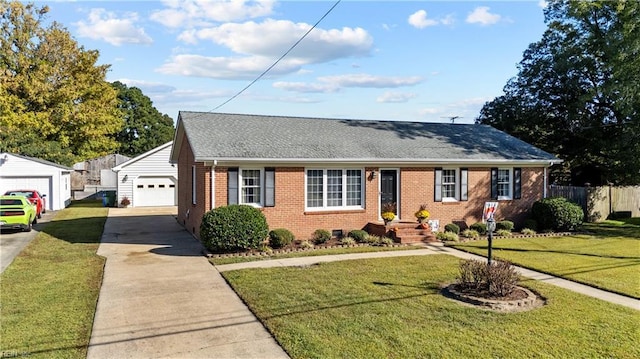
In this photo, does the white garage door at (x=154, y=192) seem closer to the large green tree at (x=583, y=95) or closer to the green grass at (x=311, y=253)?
the green grass at (x=311, y=253)

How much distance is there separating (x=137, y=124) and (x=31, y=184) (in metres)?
37.1

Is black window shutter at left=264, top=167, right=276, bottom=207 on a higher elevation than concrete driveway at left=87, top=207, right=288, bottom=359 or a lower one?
higher

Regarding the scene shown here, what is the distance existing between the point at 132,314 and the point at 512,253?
10808 millimetres

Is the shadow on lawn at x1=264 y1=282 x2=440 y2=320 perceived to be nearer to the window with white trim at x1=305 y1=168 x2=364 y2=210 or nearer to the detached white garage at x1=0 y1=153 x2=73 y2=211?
the window with white trim at x1=305 y1=168 x2=364 y2=210

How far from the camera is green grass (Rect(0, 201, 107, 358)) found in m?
6.48

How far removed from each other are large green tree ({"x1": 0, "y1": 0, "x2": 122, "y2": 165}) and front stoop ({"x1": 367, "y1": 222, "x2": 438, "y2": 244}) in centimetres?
3164

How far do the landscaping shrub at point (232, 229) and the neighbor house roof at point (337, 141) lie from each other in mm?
1843

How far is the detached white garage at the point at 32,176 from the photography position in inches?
1077

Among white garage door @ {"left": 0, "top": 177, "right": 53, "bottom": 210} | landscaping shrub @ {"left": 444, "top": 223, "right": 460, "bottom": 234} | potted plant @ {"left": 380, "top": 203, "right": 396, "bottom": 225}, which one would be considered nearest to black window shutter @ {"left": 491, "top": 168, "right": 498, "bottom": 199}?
landscaping shrub @ {"left": 444, "top": 223, "right": 460, "bottom": 234}

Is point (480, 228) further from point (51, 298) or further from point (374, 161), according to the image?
point (51, 298)

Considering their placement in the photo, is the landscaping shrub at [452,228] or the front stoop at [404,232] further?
the landscaping shrub at [452,228]

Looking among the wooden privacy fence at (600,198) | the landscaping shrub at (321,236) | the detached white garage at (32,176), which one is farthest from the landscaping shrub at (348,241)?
the detached white garage at (32,176)

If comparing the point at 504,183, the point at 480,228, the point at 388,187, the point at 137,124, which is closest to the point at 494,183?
the point at 504,183

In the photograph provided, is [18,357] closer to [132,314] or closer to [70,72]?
[132,314]
